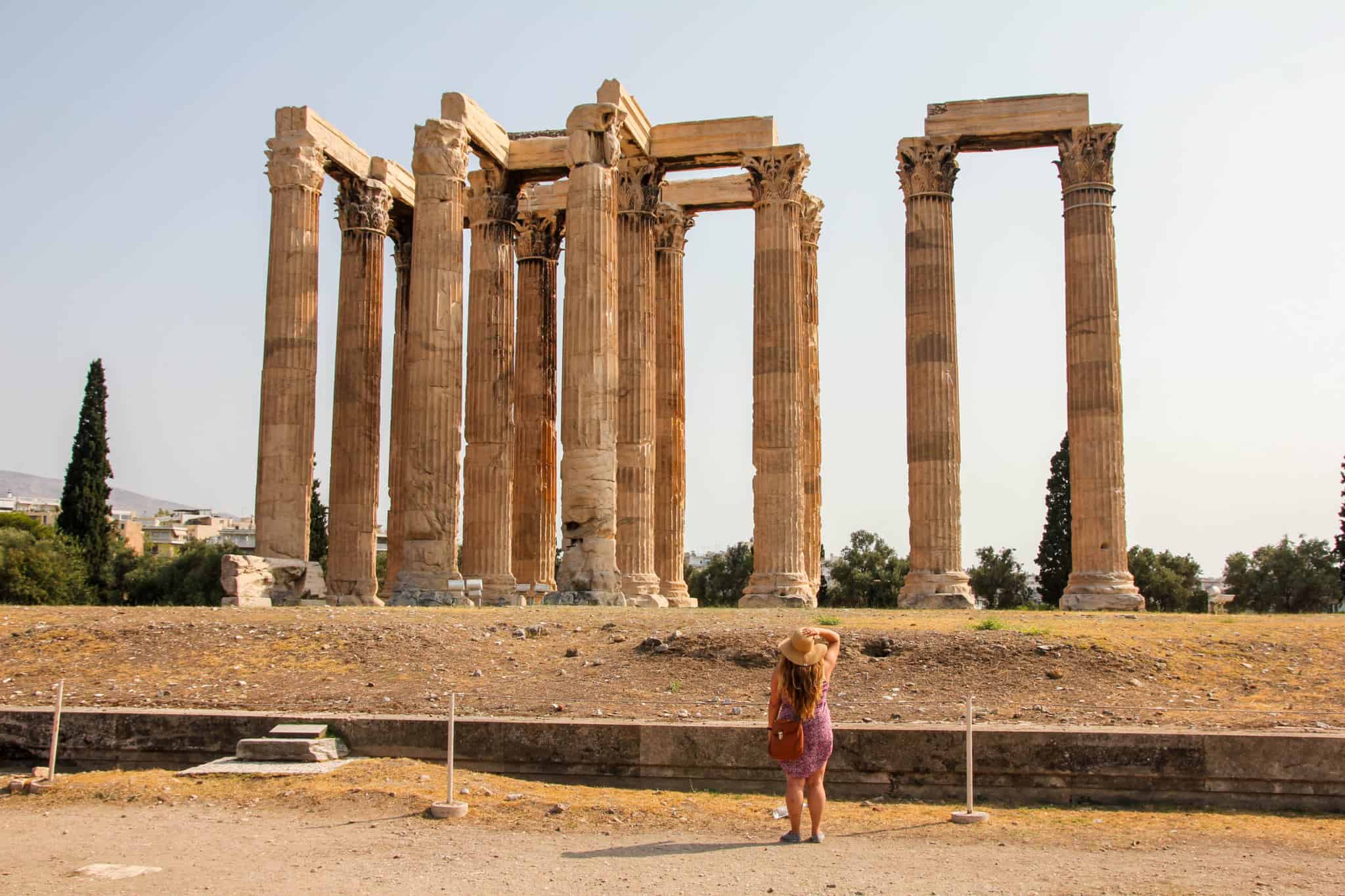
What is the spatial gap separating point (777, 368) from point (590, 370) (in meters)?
5.87

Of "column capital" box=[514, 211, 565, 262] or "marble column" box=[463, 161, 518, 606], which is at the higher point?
"column capital" box=[514, 211, 565, 262]

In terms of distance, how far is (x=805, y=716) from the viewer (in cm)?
1148

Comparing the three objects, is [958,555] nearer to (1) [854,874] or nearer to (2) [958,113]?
(2) [958,113]

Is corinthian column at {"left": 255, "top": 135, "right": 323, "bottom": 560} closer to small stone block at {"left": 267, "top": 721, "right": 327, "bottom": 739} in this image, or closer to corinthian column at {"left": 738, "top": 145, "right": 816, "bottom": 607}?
corinthian column at {"left": 738, "top": 145, "right": 816, "bottom": 607}

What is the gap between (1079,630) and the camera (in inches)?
835

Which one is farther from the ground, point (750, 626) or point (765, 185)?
point (765, 185)

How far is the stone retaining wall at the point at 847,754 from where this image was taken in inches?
506

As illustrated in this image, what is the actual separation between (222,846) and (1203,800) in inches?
361

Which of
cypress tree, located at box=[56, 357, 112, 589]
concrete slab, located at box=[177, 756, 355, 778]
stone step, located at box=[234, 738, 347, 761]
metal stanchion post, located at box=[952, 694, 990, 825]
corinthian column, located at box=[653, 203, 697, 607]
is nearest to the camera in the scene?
metal stanchion post, located at box=[952, 694, 990, 825]

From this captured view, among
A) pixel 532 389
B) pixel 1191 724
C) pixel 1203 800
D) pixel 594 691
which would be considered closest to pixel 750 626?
pixel 594 691

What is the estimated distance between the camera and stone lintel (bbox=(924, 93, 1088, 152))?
35.8 meters

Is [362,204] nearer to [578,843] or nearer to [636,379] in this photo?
[636,379]

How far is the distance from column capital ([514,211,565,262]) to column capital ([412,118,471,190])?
8.00 meters

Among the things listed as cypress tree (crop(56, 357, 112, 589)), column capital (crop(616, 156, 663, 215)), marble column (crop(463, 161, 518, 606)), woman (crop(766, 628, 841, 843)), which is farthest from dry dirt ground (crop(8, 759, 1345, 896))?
cypress tree (crop(56, 357, 112, 589))
